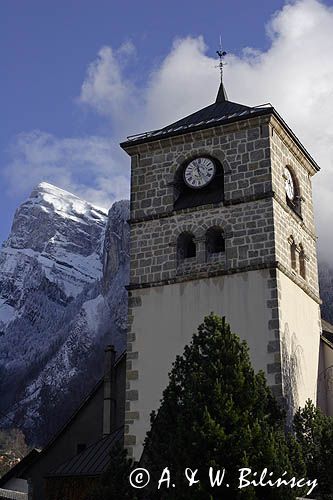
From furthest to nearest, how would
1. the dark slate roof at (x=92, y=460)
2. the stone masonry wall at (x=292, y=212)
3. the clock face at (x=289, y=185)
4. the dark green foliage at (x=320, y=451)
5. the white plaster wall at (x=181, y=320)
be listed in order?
the clock face at (x=289, y=185), the dark slate roof at (x=92, y=460), the stone masonry wall at (x=292, y=212), the white plaster wall at (x=181, y=320), the dark green foliage at (x=320, y=451)

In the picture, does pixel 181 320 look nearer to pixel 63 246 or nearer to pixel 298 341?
pixel 298 341

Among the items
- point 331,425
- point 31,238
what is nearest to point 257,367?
point 331,425

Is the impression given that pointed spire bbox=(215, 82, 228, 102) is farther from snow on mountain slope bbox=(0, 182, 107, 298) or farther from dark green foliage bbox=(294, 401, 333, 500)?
snow on mountain slope bbox=(0, 182, 107, 298)

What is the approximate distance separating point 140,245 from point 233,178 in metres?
3.03

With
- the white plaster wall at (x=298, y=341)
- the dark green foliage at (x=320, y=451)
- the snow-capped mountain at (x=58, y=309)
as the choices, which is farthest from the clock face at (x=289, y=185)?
the snow-capped mountain at (x=58, y=309)

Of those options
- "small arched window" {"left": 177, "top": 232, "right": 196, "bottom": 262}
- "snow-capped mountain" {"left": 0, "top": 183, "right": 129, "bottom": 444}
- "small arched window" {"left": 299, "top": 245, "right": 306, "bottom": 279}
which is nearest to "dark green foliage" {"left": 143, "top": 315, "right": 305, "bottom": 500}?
"small arched window" {"left": 177, "top": 232, "right": 196, "bottom": 262}

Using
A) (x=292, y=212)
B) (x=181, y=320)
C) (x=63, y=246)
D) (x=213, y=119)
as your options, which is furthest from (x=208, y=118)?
(x=63, y=246)

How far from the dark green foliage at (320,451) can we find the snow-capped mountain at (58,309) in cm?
8165

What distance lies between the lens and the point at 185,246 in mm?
21844

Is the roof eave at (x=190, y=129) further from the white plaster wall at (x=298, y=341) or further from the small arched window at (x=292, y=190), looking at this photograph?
the white plaster wall at (x=298, y=341)

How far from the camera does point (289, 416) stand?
19.0 metres

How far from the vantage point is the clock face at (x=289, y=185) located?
2250 cm

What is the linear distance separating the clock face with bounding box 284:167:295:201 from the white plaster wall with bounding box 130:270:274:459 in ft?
11.0

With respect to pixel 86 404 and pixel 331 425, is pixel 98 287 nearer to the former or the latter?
pixel 86 404
